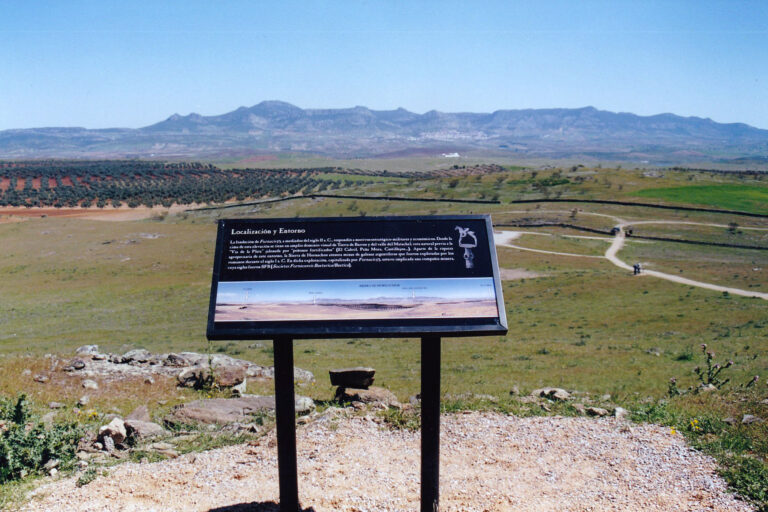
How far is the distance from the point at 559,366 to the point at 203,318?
598 inches

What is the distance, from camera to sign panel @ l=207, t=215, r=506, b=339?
585 cm

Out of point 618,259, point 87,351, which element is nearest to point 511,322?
point 87,351

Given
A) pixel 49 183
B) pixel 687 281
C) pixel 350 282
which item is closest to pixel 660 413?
pixel 350 282

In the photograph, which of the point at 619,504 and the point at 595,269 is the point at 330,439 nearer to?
the point at 619,504

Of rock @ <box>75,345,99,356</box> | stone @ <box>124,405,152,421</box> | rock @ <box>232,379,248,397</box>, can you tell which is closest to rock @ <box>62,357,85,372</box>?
rock @ <box>75,345,99,356</box>

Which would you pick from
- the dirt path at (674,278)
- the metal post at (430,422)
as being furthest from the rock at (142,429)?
the dirt path at (674,278)

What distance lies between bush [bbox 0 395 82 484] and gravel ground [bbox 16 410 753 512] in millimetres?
569

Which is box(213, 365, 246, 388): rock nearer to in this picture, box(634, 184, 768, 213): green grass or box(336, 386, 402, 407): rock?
box(336, 386, 402, 407): rock

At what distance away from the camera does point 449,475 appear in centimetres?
743

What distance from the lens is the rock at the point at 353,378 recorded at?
10828mm

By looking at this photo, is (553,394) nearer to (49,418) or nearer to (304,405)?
(304,405)

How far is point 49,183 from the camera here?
9706 centimetres

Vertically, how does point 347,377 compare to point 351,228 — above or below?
below

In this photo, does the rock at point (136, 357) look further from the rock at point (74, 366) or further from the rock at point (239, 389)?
the rock at point (239, 389)
